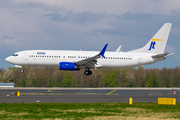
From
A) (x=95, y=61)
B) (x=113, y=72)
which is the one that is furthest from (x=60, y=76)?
(x=95, y=61)

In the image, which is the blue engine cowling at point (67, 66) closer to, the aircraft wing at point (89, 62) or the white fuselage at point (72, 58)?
the aircraft wing at point (89, 62)

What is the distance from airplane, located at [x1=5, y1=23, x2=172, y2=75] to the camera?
48.8 metres

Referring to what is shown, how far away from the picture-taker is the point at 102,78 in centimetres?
7494

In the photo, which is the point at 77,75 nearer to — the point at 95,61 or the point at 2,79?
the point at 2,79

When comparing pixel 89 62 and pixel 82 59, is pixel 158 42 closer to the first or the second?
pixel 89 62

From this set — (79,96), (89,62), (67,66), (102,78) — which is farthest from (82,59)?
(102,78)

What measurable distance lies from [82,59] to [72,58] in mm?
1873

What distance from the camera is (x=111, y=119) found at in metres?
19.5

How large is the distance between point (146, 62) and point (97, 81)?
28.6 m

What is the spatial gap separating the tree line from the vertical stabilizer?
995cm

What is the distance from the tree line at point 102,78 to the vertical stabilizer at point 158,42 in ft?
32.6

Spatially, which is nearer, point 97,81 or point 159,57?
point 159,57

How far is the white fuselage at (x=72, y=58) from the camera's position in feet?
160

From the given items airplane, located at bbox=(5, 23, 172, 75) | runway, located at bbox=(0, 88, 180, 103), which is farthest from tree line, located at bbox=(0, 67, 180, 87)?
runway, located at bbox=(0, 88, 180, 103)
